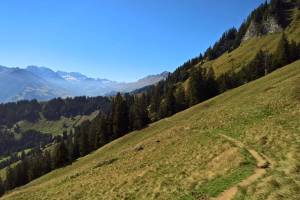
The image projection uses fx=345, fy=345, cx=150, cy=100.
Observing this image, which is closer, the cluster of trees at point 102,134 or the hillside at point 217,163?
the hillside at point 217,163

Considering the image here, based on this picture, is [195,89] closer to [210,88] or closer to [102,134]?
[210,88]

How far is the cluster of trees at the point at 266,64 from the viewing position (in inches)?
4417

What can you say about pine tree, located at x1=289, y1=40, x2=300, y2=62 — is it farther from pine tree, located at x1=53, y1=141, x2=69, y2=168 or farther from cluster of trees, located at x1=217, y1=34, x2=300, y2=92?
pine tree, located at x1=53, y1=141, x2=69, y2=168

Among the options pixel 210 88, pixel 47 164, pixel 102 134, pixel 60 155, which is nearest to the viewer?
pixel 60 155

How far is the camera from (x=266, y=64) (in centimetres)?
11944

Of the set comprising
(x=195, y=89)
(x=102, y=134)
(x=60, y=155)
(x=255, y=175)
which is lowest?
(x=60, y=155)

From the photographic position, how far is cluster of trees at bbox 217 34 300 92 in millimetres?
112188

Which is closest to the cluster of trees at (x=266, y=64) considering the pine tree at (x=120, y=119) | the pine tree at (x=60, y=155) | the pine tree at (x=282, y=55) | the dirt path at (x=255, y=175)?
the pine tree at (x=282, y=55)

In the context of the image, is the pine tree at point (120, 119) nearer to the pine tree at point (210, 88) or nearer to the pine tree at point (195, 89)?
the pine tree at point (195, 89)

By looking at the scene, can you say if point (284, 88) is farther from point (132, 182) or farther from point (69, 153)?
point (69, 153)

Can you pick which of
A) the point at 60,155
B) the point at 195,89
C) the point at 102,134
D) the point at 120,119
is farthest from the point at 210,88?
the point at 60,155

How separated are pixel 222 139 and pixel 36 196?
78.6ft

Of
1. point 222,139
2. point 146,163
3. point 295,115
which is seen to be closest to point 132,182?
point 146,163

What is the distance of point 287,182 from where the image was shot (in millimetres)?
20422
